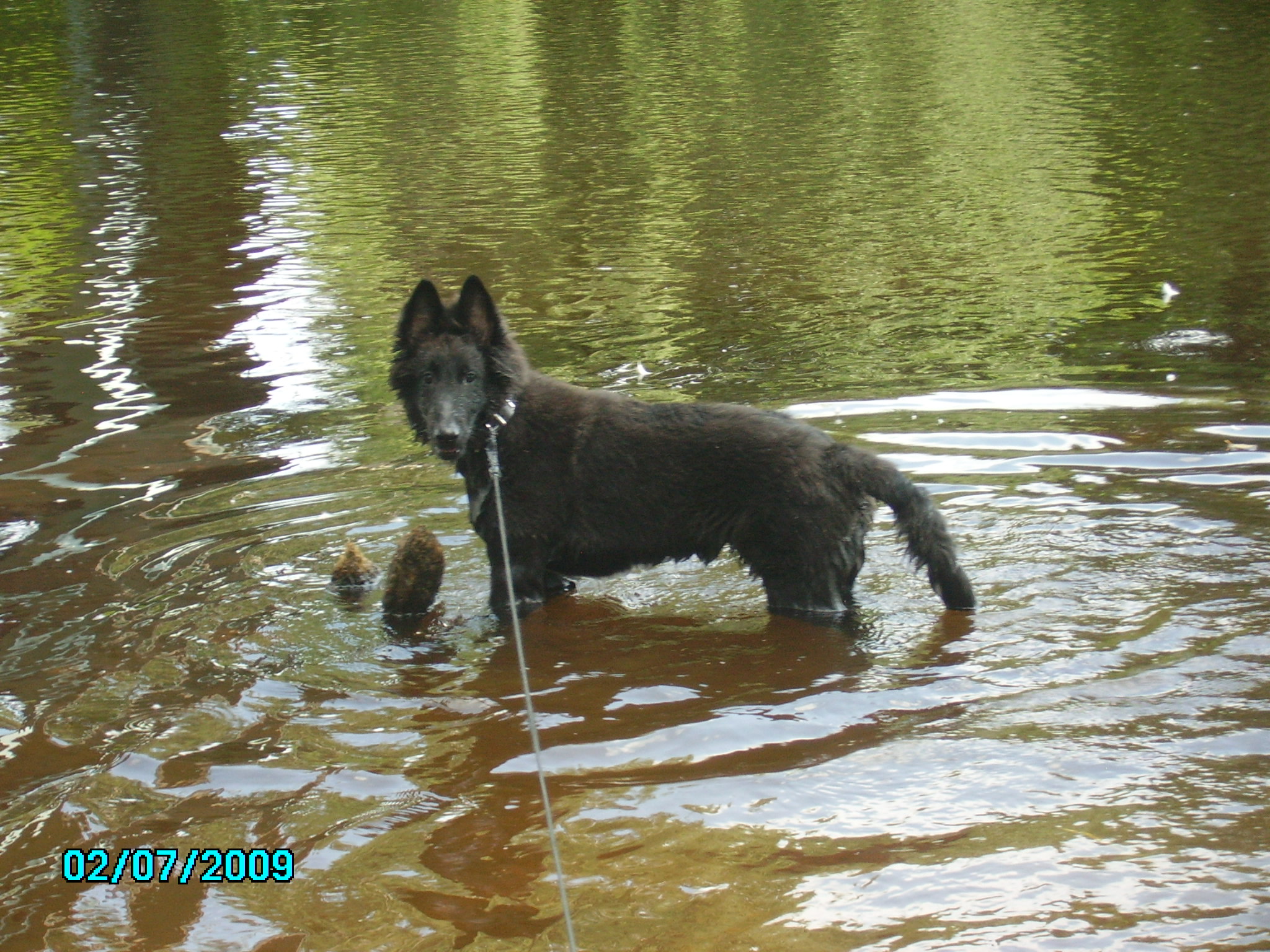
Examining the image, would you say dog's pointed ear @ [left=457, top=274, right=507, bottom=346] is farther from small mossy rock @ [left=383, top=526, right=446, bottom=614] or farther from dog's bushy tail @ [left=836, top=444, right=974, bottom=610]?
dog's bushy tail @ [left=836, top=444, right=974, bottom=610]

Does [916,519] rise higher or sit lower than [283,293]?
lower

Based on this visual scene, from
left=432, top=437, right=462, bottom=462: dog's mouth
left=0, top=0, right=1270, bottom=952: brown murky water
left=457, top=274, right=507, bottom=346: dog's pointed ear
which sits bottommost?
left=0, top=0, right=1270, bottom=952: brown murky water

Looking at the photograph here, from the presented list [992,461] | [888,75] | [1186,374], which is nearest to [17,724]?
[992,461]

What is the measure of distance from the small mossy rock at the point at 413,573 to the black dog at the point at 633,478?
12.4 inches

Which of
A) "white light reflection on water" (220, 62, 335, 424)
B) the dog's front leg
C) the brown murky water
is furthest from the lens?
"white light reflection on water" (220, 62, 335, 424)

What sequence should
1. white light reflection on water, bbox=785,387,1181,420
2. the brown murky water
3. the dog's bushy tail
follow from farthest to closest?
1. white light reflection on water, bbox=785,387,1181,420
2. the dog's bushy tail
3. the brown murky water

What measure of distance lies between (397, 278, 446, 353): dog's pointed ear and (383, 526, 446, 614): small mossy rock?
0.93 meters

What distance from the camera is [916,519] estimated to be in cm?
552

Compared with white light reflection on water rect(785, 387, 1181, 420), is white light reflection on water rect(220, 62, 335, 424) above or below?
above

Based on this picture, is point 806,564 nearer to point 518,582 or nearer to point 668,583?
point 668,583

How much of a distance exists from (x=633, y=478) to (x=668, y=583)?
0.92m

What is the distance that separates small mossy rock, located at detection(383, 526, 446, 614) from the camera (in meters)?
5.93

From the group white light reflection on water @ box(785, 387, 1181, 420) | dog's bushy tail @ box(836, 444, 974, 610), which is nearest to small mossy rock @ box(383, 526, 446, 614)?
dog's bushy tail @ box(836, 444, 974, 610)

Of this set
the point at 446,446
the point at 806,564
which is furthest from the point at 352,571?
the point at 806,564
